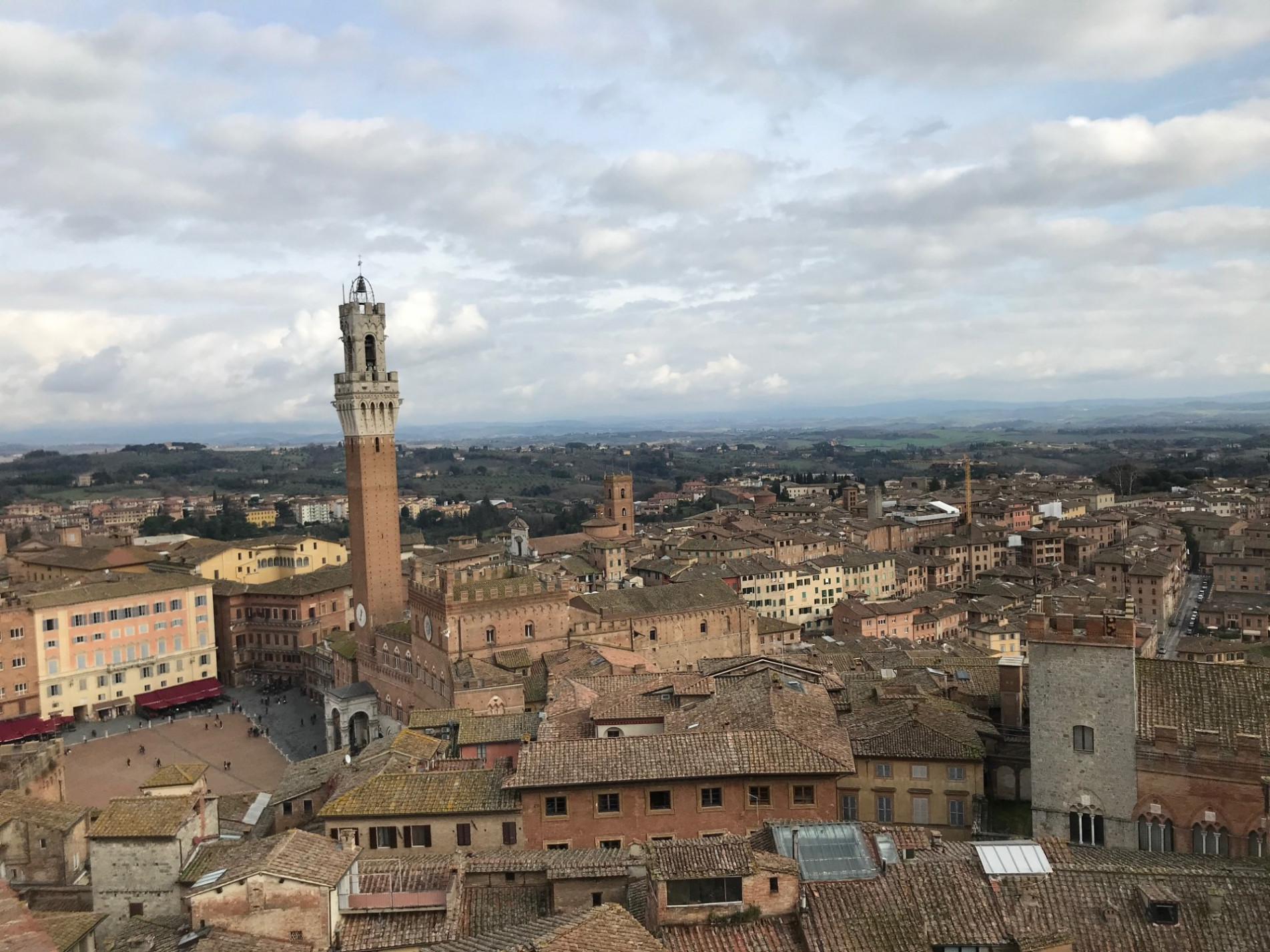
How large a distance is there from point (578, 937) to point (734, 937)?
288cm

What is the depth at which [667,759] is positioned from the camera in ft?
80.0

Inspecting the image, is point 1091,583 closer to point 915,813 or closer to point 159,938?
point 915,813

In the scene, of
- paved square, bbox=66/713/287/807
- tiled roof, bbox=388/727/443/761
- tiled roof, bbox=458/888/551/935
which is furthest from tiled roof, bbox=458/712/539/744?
paved square, bbox=66/713/287/807

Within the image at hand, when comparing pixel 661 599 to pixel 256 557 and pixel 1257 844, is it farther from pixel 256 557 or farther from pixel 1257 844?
pixel 256 557

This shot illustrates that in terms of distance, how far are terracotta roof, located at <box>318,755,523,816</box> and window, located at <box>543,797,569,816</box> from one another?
0.93 m

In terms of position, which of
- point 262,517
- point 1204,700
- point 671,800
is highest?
point 1204,700

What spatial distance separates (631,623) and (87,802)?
28.2 meters

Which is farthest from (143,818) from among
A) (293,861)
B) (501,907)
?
(501,907)

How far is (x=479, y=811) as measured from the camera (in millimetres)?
24594

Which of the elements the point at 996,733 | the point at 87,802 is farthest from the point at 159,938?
the point at 87,802

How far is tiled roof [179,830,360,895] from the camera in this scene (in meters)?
17.6

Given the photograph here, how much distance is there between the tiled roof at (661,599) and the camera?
2391 inches

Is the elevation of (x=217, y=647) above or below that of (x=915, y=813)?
below

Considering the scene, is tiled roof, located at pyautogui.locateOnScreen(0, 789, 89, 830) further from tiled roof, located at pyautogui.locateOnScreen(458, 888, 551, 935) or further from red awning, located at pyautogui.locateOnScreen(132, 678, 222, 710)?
red awning, located at pyautogui.locateOnScreen(132, 678, 222, 710)
